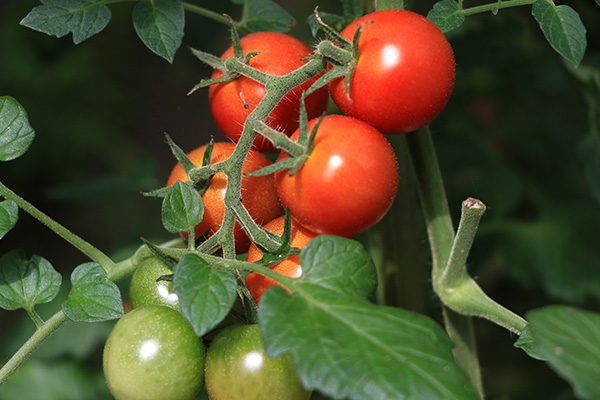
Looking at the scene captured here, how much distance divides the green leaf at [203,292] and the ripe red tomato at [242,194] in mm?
120

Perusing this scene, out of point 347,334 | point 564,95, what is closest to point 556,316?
point 347,334

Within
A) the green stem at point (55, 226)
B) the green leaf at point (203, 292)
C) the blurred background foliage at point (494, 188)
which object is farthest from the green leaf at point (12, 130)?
the blurred background foliage at point (494, 188)

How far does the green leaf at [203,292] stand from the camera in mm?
541

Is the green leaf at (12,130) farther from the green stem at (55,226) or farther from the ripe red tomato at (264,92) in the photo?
the ripe red tomato at (264,92)

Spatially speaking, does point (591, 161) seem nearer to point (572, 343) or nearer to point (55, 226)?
point (572, 343)

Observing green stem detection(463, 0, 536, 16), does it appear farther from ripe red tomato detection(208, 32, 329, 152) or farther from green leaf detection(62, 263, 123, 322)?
green leaf detection(62, 263, 123, 322)

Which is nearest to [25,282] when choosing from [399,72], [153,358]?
[153,358]

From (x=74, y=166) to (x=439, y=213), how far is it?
1982mm

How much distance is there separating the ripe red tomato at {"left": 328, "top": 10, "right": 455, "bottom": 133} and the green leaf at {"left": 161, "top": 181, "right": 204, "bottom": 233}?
7.3 inches

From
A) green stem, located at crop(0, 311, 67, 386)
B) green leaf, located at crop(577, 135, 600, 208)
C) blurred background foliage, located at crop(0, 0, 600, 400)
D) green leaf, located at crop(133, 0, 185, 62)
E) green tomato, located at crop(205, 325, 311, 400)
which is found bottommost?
blurred background foliage, located at crop(0, 0, 600, 400)

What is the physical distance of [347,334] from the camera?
51cm

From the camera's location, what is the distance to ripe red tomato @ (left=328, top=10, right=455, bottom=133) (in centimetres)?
61

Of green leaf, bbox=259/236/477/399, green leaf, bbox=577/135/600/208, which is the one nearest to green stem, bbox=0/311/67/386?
green leaf, bbox=259/236/477/399

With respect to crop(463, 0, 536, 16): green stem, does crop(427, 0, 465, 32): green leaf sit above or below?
below
